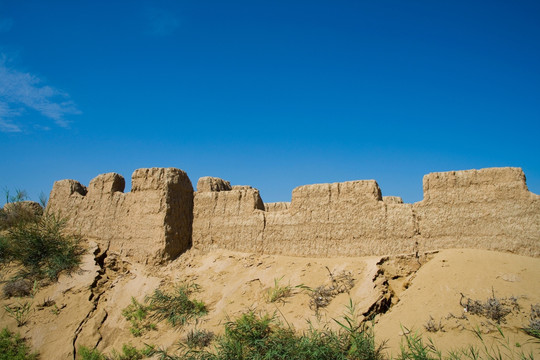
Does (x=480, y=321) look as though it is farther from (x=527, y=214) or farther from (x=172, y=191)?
(x=172, y=191)

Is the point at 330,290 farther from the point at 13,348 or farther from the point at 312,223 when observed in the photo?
the point at 13,348

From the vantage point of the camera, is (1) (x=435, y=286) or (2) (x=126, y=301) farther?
(2) (x=126, y=301)

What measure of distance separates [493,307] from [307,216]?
3.39m

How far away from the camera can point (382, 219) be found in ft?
22.6

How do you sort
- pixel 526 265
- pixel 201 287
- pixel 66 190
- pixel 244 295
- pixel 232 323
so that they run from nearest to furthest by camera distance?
1. pixel 526 265
2. pixel 232 323
3. pixel 244 295
4. pixel 201 287
5. pixel 66 190

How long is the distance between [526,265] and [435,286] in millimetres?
1306

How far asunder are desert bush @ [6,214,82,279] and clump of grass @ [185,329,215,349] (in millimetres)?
3817

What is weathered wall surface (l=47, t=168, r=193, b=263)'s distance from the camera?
853cm

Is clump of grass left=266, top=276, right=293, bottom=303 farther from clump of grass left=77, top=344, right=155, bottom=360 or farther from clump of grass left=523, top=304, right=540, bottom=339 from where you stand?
clump of grass left=523, top=304, right=540, bottom=339

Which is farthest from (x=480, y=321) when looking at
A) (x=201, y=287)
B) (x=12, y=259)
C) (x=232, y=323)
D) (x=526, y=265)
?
(x=12, y=259)

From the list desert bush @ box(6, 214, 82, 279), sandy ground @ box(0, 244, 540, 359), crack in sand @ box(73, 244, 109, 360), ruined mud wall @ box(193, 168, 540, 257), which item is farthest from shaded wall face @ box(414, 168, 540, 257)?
desert bush @ box(6, 214, 82, 279)

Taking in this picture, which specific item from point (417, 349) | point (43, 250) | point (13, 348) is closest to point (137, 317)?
point (13, 348)

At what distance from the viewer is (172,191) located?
8.75 meters

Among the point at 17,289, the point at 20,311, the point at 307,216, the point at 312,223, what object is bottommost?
the point at 20,311
